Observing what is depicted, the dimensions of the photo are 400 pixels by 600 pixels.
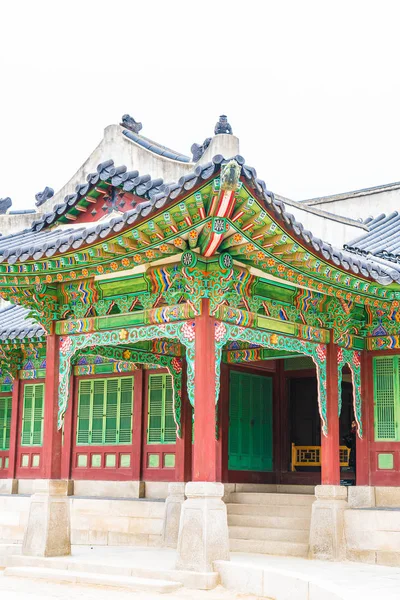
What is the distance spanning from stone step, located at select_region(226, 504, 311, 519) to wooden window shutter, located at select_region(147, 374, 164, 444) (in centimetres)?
231

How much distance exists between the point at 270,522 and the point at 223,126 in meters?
5.91

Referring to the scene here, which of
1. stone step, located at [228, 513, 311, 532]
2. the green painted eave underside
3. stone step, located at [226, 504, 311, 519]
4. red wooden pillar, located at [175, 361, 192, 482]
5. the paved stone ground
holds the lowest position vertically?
the paved stone ground

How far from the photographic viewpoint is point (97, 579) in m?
10.3

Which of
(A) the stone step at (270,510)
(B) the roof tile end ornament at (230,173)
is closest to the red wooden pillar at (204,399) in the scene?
(B) the roof tile end ornament at (230,173)

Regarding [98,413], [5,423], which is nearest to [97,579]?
[98,413]

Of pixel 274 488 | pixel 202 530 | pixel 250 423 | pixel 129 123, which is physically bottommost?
pixel 202 530

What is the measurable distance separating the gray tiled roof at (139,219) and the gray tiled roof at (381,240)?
0.41 meters

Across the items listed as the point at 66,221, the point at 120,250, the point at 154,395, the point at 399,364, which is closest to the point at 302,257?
the point at 120,250

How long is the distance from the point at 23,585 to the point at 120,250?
4.29 metres

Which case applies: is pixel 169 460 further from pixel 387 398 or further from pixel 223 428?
pixel 387 398

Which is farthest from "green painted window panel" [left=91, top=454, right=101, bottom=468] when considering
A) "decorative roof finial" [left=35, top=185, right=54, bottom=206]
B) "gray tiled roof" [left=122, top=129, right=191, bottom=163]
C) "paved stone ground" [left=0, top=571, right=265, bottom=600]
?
"decorative roof finial" [left=35, top=185, right=54, bottom=206]

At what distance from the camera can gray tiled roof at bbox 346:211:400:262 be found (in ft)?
46.7

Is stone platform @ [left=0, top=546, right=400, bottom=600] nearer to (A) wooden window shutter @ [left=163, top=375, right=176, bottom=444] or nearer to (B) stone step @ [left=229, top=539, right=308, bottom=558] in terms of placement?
(B) stone step @ [left=229, top=539, right=308, bottom=558]

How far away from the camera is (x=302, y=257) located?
1059cm
